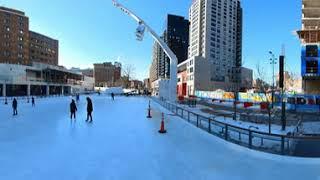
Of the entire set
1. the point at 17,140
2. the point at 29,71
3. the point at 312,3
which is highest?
the point at 312,3

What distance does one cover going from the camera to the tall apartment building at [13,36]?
4240 inches

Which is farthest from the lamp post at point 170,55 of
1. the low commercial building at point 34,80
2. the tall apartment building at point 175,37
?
the tall apartment building at point 175,37

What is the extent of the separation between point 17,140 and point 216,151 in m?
7.98

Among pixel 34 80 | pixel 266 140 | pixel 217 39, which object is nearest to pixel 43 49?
pixel 34 80

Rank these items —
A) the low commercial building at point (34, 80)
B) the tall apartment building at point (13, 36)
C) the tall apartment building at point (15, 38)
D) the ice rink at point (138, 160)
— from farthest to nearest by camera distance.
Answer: the tall apartment building at point (15, 38) → the tall apartment building at point (13, 36) → the low commercial building at point (34, 80) → the ice rink at point (138, 160)

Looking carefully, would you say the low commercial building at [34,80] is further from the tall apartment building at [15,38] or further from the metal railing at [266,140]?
the metal railing at [266,140]

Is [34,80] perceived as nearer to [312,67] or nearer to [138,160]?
[312,67]

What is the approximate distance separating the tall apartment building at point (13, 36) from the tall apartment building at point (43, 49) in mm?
11759

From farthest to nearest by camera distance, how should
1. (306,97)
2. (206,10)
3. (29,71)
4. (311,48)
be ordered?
(206,10), (29,71), (311,48), (306,97)

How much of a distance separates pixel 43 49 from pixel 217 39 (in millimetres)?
70675

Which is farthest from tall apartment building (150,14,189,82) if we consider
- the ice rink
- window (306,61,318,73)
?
the ice rink

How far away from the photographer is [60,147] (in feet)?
39.8

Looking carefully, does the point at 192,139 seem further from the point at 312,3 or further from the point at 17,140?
the point at 312,3

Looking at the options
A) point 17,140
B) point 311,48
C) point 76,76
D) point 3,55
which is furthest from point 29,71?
point 17,140
